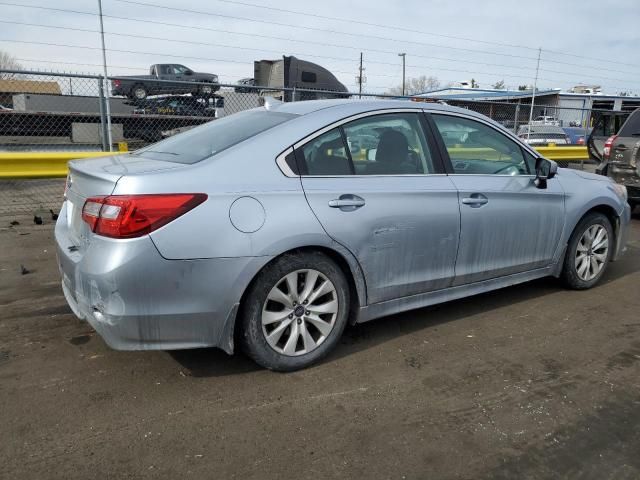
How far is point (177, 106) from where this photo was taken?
1134 centimetres

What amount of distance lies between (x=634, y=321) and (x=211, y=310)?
3236 mm

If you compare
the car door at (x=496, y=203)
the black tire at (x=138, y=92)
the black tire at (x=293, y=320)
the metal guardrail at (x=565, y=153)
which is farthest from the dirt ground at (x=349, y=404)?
the black tire at (x=138, y=92)

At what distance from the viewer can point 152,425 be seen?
8.70 ft

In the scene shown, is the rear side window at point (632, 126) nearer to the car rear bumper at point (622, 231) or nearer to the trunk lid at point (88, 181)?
the car rear bumper at point (622, 231)

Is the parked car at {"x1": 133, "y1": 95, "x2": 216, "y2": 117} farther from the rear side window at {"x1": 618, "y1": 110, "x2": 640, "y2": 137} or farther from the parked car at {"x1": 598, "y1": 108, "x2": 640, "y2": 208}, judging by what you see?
the rear side window at {"x1": 618, "y1": 110, "x2": 640, "y2": 137}

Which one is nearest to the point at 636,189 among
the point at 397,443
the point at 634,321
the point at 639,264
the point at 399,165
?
the point at 639,264

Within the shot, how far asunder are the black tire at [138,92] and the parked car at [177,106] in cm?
25

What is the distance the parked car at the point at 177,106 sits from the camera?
1110cm

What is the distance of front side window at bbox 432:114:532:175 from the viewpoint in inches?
152

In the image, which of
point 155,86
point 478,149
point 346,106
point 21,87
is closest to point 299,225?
point 346,106

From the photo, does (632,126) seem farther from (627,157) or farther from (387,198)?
(387,198)

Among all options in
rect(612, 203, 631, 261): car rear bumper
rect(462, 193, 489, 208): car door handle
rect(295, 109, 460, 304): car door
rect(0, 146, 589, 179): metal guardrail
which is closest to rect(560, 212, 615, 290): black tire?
rect(612, 203, 631, 261): car rear bumper

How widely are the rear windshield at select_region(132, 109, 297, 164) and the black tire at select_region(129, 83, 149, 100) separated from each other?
8.96m

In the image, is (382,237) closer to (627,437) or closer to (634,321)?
(627,437)
